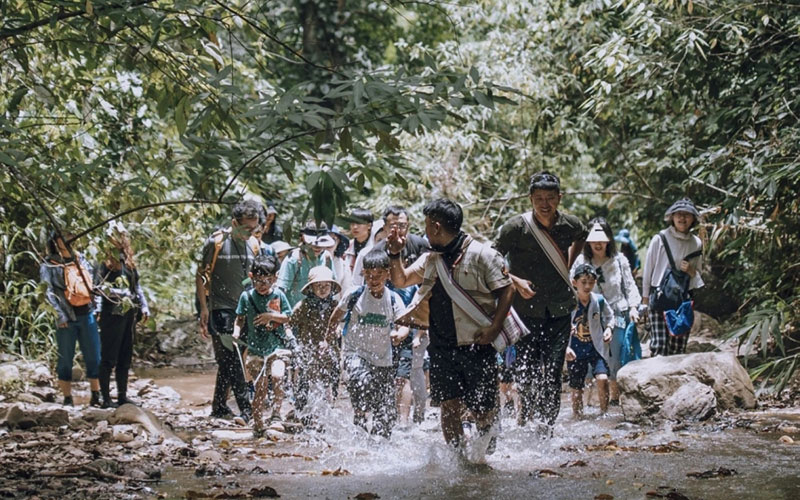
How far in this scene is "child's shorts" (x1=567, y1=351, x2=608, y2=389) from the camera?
30.8 ft

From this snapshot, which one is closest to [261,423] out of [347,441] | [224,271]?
[347,441]

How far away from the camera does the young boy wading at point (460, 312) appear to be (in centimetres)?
656

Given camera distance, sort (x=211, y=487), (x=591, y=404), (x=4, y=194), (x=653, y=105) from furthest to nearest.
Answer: (x=653, y=105) < (x=591, y=404) < (x=4, y=194) < (x=211, y=487)

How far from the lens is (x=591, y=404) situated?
411 inches

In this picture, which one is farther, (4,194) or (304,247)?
(4,194)

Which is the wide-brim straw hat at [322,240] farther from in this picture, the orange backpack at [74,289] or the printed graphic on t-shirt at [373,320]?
the orange backpack at [74,289]

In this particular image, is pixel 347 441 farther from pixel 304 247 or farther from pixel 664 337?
pixel 664 337

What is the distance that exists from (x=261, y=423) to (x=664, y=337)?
4.36 metres

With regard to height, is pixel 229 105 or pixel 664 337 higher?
pixel 229 105

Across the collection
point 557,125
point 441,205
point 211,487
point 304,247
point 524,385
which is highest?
point 557,125

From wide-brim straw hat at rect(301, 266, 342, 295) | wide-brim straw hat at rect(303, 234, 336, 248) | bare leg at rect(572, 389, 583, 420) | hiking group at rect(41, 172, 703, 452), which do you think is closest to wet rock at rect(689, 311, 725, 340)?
hiking group at rect(41, 172, 703, 452)

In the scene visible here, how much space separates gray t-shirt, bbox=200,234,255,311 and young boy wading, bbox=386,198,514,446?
3.32 m

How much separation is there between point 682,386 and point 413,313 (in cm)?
318

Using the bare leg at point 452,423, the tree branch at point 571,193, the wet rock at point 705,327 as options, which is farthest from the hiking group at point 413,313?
the wet rock at point 705,327
